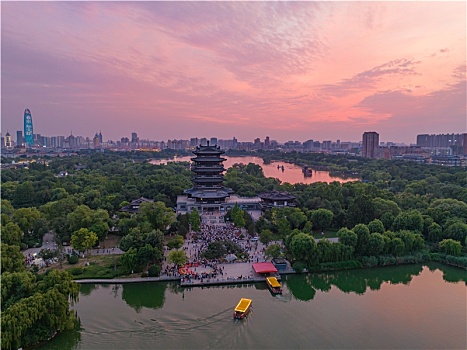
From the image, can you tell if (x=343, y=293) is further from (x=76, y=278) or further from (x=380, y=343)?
(x=76, y=278)

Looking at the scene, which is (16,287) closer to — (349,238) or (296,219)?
(349,238)

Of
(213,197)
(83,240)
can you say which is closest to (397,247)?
(213,197)

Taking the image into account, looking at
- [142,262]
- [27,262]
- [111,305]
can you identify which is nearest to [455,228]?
[142,262]

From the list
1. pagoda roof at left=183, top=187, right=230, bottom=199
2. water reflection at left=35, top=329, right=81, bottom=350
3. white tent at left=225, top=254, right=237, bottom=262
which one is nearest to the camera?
water reflection at left=35, top=329, right=81, bottom=350

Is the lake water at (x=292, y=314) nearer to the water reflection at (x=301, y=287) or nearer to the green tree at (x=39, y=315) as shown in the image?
the water reflection at (x=301, y=287)

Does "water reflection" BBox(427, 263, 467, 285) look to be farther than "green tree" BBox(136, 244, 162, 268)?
Yes

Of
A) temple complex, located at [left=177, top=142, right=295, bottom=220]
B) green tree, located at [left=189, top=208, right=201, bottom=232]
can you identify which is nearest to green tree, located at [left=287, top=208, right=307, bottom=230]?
temple complex, located at [left=177, top=142, right=295, bottom=220]

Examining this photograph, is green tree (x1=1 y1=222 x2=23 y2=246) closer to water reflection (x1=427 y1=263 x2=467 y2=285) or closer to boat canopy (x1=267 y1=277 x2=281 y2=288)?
boat canopy (x1=267 y1=277 x2=281 y2=288)

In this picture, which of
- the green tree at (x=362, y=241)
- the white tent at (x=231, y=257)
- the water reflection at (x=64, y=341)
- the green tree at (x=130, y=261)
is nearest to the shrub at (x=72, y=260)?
the green tree at (x=130, y=261)
